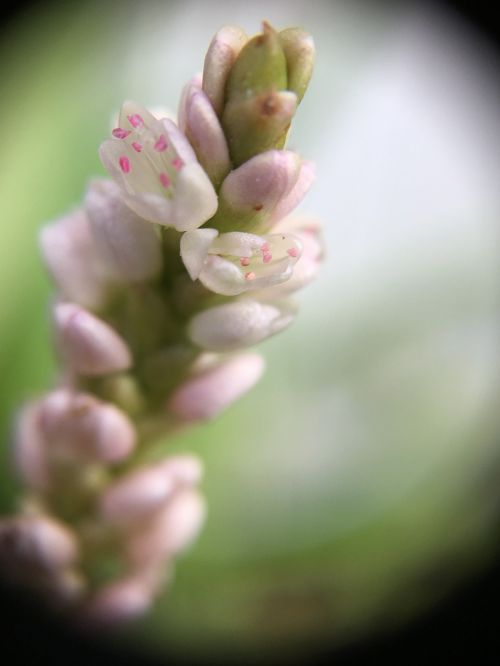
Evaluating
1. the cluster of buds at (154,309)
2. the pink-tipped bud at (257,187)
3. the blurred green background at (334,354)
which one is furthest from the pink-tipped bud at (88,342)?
the blurred green background at (334,354)

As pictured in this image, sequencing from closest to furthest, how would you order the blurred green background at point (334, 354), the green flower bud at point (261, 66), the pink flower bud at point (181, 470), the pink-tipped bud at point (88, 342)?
the green flower bud at point (261, 66) → the pink-tipped bud at point (88, 342) → the pink flower bud at point (181, 470) → the blurred green background at point (334, 354)

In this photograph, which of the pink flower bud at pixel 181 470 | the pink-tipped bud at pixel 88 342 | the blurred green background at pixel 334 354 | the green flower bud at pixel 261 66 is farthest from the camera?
the blurred green background at pixel 334 354

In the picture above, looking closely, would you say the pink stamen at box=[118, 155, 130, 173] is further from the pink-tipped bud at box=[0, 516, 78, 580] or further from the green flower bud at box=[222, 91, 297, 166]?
the pink-tipped bud at box=[0, 516, 78, 580]

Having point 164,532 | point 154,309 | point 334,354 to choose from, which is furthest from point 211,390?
point 334,354

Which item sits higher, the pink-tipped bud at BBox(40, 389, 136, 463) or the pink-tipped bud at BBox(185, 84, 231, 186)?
the pink-tipped bud at BBox(185, 84, 231, 186)

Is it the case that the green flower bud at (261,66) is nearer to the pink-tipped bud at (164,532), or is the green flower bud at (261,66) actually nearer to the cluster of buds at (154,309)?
the cluster of buds at (154,309)

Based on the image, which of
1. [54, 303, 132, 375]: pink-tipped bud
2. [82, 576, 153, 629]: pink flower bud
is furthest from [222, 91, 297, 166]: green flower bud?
[82, 576, 153, 629]: pink flower bud

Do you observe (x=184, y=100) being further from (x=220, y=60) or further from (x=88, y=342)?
(x=88, y=342)
